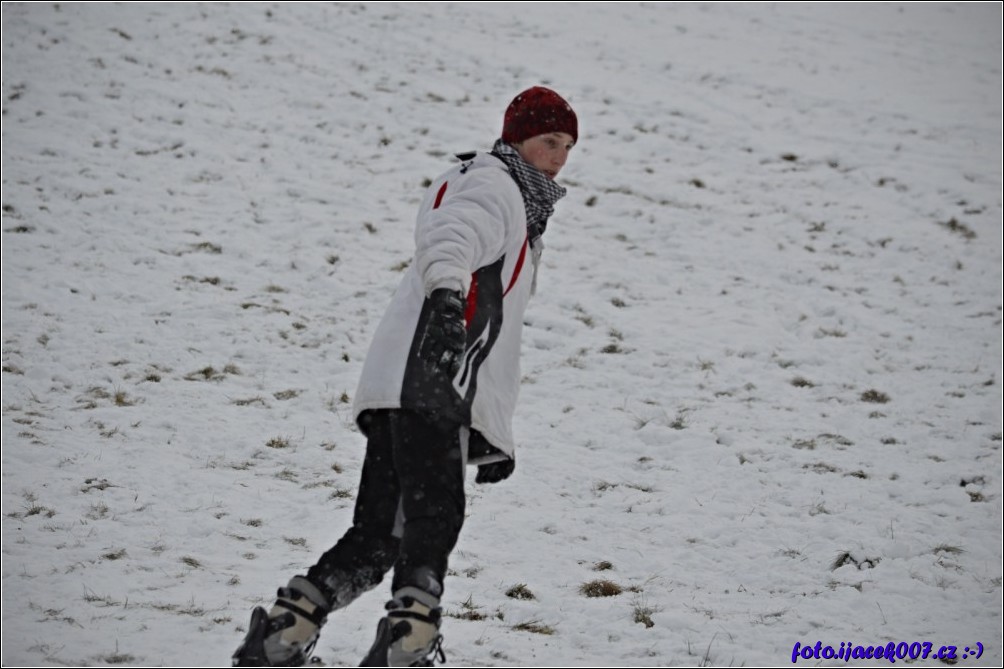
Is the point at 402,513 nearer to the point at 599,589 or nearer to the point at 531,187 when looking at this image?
the point at 531,187

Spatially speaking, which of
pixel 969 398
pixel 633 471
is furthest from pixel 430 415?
pixel 969 398

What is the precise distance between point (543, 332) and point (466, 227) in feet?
16.2

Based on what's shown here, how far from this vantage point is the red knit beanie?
10.9ft

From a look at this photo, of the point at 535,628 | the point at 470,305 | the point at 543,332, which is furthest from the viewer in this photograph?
the point at 543,332

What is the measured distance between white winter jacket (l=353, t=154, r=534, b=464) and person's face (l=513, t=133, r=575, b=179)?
0.48 feet

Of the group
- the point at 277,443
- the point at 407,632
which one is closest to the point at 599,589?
the point at 407,632

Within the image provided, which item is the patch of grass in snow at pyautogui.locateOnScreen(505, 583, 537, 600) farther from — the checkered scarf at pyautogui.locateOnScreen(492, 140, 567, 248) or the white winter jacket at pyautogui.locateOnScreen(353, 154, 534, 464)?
the checkered scarf at pyautogui.locateOnScreen(492, 140, 567, 248)

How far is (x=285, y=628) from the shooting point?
2906 millimetres

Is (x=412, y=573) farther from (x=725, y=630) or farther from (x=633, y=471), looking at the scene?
(x=633, y=471)

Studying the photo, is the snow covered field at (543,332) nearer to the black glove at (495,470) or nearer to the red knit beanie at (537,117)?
the black glove at (495,470)

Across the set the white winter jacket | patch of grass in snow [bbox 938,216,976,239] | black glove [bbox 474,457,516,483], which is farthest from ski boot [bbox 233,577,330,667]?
patch of grass in snow [bbox 938,216,976,239]

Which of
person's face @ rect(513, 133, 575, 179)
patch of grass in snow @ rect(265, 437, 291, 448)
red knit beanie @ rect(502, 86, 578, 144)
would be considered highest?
red knit beanie @ rect(502, 86, 578, 144)

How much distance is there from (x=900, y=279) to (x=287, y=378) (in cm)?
581

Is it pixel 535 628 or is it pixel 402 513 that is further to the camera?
pixel 535 628
